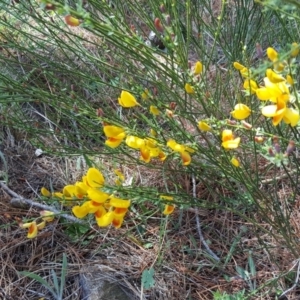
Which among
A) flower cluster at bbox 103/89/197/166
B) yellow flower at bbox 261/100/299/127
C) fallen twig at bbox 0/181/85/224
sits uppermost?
yellow flower at bbox 261/100/299/127

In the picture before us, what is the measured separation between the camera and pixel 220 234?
204cm

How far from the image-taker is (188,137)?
5.00 feet

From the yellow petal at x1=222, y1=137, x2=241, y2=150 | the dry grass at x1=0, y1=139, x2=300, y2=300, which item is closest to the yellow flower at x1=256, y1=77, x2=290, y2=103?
the yellow petal at x1=222, y1=137, x2=241, y2=150

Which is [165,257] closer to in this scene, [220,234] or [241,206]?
[220,234]

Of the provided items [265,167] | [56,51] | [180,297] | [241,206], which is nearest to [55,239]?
[180,297]

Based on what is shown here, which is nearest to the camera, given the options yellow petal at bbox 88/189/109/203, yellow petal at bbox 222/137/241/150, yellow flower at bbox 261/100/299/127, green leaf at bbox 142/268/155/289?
yellow flower at bbox 261/100/299/127

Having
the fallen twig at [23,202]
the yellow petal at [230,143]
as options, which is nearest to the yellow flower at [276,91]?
the yellow petal at [230,143]

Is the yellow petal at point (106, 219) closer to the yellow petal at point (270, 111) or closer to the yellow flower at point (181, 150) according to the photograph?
the yellow flower at point (181, 150)

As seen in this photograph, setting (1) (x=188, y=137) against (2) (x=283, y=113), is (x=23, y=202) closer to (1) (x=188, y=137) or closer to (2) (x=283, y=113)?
(1) (x=188, y=137)

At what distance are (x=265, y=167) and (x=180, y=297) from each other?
2.15 feet

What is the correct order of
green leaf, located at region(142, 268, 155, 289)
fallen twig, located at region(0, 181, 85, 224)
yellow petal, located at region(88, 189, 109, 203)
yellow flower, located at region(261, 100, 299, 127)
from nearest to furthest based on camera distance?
yellow flower, located at region(261, 100, 299, 127) → yellow petal, located at region(88, 189, 109, 203) → green leaf, located at region(142, 268, 155, 289) → fallen twig, located at region(0, 181, 85, 224)

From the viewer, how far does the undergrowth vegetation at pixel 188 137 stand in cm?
131

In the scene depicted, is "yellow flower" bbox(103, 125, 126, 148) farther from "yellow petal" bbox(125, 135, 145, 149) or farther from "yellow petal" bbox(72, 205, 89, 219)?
"yellow petal" bbox(72, 205, 89, 219)

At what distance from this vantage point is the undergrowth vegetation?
131 centimetres
